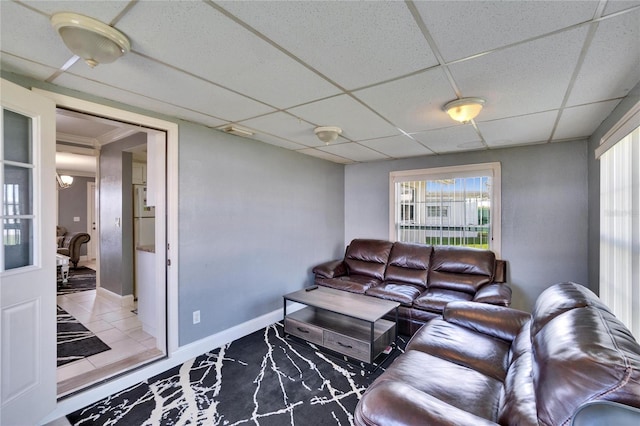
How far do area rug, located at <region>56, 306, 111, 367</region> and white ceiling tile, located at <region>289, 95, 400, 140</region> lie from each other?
9.90 feet

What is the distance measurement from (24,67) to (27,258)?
1.18 m

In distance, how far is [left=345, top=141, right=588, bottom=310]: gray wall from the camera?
A: 3.32 m

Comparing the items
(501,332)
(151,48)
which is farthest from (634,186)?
(151,48)

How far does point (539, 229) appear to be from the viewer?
353cm

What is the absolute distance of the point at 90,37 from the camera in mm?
1296

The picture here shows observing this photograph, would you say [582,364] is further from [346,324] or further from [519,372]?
[346,324]

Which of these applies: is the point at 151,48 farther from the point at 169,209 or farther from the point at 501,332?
the point at 501,332

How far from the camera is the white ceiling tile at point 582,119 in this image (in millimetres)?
2261

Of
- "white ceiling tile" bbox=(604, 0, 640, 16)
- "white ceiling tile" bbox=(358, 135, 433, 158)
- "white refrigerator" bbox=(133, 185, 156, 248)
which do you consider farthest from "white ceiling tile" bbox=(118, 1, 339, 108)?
"white refrigerator" bbox=(133, 185, 156, 248)

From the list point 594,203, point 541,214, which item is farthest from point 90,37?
point 541,214

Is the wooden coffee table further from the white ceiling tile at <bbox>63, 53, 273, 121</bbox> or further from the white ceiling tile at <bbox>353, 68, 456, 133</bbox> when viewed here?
the white ceiling tile at <bbox>63, 53, 273, 121</bbox>

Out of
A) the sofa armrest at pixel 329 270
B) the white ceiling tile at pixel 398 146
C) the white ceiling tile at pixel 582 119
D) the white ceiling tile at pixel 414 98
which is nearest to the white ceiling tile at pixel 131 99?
the white ceiling tile at pixel 414 98

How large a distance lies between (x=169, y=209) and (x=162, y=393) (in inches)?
59.8

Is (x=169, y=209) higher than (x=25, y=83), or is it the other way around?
(x=25, y=83)
